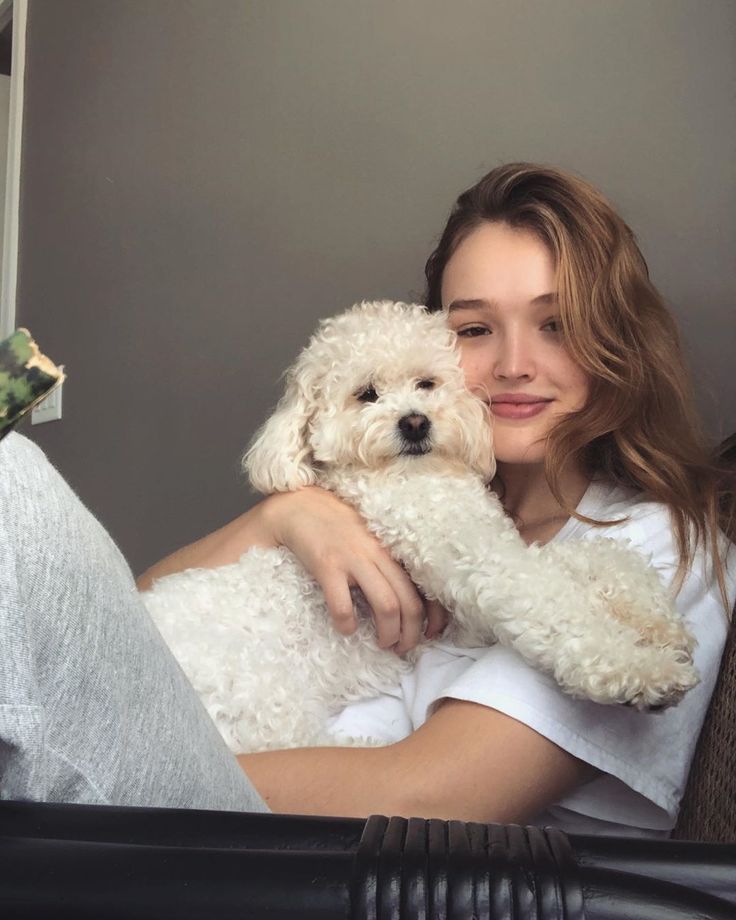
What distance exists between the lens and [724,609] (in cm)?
103

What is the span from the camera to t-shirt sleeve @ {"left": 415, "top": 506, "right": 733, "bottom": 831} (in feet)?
3.01

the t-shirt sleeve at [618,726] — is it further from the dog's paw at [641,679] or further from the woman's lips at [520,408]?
the woman's lips at [520,408]

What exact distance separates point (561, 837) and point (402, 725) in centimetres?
87

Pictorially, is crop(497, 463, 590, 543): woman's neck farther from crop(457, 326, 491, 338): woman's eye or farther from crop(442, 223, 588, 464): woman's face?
crop(457, 326, 491, 338): woman's eye

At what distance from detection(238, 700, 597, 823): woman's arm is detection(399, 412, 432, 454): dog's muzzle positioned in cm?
48

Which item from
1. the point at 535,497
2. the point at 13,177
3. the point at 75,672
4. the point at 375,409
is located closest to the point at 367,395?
the point at 375,409

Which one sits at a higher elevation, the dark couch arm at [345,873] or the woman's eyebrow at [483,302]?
the woman's eyebrow at [483,302]

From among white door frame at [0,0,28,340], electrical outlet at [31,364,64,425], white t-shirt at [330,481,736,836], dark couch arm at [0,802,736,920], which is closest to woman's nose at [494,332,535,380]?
white t-shirt at [330,481,736,836]

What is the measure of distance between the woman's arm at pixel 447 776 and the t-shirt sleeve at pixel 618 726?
22 mm

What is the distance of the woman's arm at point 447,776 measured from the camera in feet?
2.92

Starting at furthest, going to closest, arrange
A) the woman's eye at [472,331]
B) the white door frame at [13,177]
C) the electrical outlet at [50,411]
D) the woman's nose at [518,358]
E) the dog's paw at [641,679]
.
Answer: the white door frame at [13,177], the electrical outlet at [50,411], the woman's eye at [472,331], the woman's nose at [518,358], the dog's paw at [641,679]

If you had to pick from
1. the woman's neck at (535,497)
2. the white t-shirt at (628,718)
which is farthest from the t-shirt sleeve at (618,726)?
the woman's neck at (535,497)

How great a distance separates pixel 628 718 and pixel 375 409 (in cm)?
63

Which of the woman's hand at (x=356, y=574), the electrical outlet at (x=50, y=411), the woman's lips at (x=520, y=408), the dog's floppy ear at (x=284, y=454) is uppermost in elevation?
the woman's lips at (x=520, y=408)
